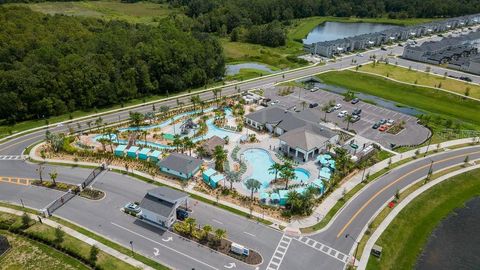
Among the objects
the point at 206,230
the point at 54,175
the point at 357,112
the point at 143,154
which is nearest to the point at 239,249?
the point at 206,230

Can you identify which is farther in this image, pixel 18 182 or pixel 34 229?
pixel 18 182

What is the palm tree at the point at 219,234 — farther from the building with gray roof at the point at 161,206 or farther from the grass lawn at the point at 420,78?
the grass lawn at the point at 420,78

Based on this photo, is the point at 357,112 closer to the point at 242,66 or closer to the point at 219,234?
the point at 219,234

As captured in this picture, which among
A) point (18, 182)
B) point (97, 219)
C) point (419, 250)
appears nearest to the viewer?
point (419, 250)

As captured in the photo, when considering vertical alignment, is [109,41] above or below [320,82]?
above

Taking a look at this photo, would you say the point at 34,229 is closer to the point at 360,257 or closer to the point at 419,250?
the point at 360,257

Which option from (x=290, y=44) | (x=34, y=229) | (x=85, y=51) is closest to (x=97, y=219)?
(x=34, y=229)
